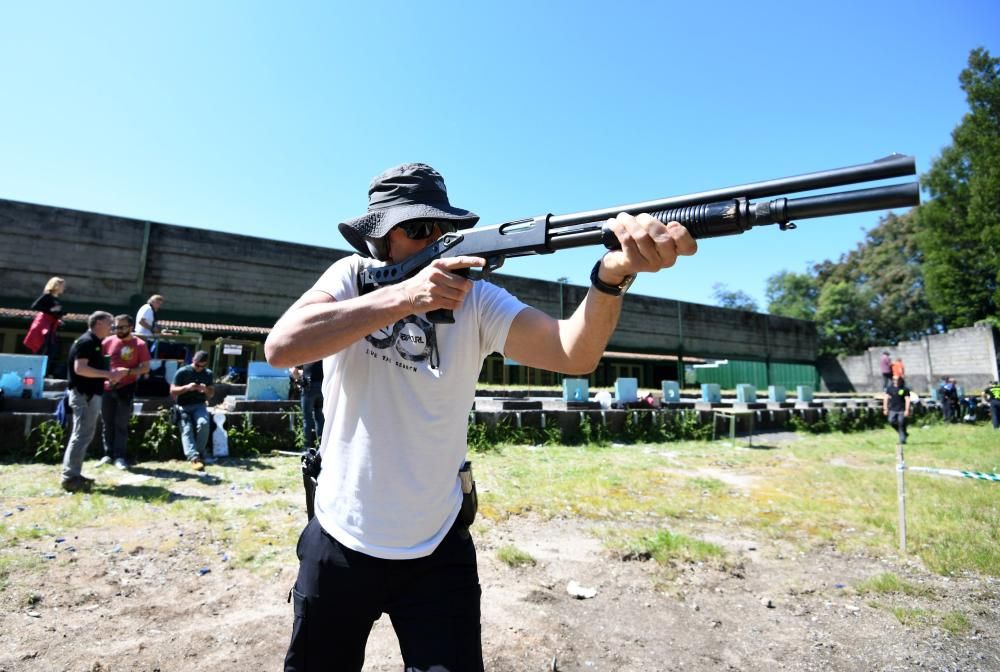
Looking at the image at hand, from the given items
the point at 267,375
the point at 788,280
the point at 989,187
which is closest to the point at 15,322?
the point at 267,375

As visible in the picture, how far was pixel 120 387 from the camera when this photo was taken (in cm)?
729

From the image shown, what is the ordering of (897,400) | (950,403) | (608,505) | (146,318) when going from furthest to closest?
(950,403)
(897,400)
(146,318)
(608,505)

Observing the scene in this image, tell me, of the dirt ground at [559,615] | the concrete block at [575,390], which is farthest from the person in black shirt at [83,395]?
the concrete block at [575,390]

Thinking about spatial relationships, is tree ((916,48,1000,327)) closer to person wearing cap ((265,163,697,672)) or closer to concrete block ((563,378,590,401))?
concrete block ((563,378,590,401))

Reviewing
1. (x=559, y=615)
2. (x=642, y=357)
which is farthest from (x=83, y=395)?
(x=642, y=357)

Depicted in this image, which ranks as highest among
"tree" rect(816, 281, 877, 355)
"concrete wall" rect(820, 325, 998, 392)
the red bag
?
"tree" rect(816, 281, 877, 355)

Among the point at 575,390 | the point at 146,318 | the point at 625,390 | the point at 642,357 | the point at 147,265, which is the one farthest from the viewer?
the point at 642,357

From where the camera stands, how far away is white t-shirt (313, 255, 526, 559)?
5.65 ft

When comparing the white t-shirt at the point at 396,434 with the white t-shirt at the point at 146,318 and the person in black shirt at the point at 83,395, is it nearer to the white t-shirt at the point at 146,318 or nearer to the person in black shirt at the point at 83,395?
the person in black shirt at the point at 83,395

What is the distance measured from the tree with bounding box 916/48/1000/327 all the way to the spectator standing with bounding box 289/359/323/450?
147 feet

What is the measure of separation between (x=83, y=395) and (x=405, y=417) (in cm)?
648

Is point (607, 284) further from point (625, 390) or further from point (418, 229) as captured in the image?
point (625, 390)

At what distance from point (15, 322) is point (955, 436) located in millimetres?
36078

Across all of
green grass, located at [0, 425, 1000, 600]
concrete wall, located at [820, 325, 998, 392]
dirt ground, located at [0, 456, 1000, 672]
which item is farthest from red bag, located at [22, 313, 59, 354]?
concrete wall, located at [820, 325, 998, 392]
